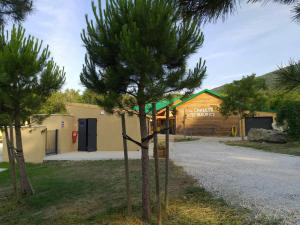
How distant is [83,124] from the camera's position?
627 inches

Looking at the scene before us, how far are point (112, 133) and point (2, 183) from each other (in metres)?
7.69

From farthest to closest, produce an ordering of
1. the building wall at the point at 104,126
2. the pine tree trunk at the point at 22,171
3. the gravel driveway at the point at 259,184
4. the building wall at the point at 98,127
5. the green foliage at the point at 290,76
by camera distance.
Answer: the building wall at the point at 104,126 < the building wall at the point at 98,127 < the pine tree trunk at the point at 22,171 < the gravel driveway at the point at 259,184 < the green foliage at the point at 290,76

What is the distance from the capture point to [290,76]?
107 inches

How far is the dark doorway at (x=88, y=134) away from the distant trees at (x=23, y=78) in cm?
911

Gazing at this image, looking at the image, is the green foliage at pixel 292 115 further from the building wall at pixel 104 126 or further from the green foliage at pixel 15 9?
the green foliage at pixel 15 9

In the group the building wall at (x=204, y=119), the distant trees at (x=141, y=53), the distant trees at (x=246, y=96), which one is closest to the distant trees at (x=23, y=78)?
the distant trees at (x=141, y=53)

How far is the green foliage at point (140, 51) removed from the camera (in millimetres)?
3705

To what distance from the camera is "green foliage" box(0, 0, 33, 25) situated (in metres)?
5.71

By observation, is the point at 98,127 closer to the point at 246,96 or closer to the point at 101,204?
the point at 101,204

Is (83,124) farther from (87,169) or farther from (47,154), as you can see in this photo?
(87,169)

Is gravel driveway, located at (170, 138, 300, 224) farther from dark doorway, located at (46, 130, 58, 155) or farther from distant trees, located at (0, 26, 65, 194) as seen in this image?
dark doorway, located at (46, 130, 58, 155)

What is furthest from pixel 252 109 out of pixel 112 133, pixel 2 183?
pixel 2 183

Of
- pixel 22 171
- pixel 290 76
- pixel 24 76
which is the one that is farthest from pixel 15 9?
pixel 290 76

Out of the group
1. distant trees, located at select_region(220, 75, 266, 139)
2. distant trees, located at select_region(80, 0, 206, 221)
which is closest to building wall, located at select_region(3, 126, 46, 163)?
distant trees, located at select_region(80, 0, 206, 221)
